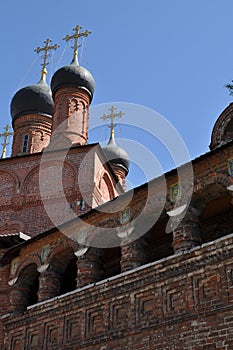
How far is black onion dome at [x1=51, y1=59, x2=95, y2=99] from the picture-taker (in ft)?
50.0

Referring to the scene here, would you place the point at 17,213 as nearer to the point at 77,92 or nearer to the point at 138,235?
the point at 77,92

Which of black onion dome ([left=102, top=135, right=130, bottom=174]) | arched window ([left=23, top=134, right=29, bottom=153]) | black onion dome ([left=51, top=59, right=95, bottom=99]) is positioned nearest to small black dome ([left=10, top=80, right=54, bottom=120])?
arched window ([left=23, top=134, right=29, bottom=153])

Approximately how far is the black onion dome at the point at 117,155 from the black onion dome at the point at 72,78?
11.9 ft

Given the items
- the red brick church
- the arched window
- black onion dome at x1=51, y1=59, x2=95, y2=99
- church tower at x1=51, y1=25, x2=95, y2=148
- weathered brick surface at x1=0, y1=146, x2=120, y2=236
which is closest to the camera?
the red brick church

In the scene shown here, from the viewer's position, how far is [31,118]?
52.9 ft

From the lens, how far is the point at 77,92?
15.2m

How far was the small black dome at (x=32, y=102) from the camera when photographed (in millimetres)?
16031

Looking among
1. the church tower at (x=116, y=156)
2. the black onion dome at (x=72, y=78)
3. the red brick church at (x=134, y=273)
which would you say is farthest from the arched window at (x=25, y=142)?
the red brick church at (x=134, y=273)

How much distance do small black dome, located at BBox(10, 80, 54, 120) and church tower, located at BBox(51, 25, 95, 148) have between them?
83 cm

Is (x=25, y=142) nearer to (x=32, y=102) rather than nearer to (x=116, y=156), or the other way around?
(x=32, y=102)

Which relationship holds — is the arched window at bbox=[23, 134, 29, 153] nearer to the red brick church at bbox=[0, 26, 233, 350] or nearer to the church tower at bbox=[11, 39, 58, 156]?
the church tower at bbox=[11, 39, 58, 156]

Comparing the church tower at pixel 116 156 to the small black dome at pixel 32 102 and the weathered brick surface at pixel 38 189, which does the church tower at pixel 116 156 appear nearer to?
the small black dome at pixel 32 102

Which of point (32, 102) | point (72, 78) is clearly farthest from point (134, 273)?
point (32, 102)

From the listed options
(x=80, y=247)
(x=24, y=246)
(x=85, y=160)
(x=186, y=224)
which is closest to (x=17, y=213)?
(x=85, y=160)
